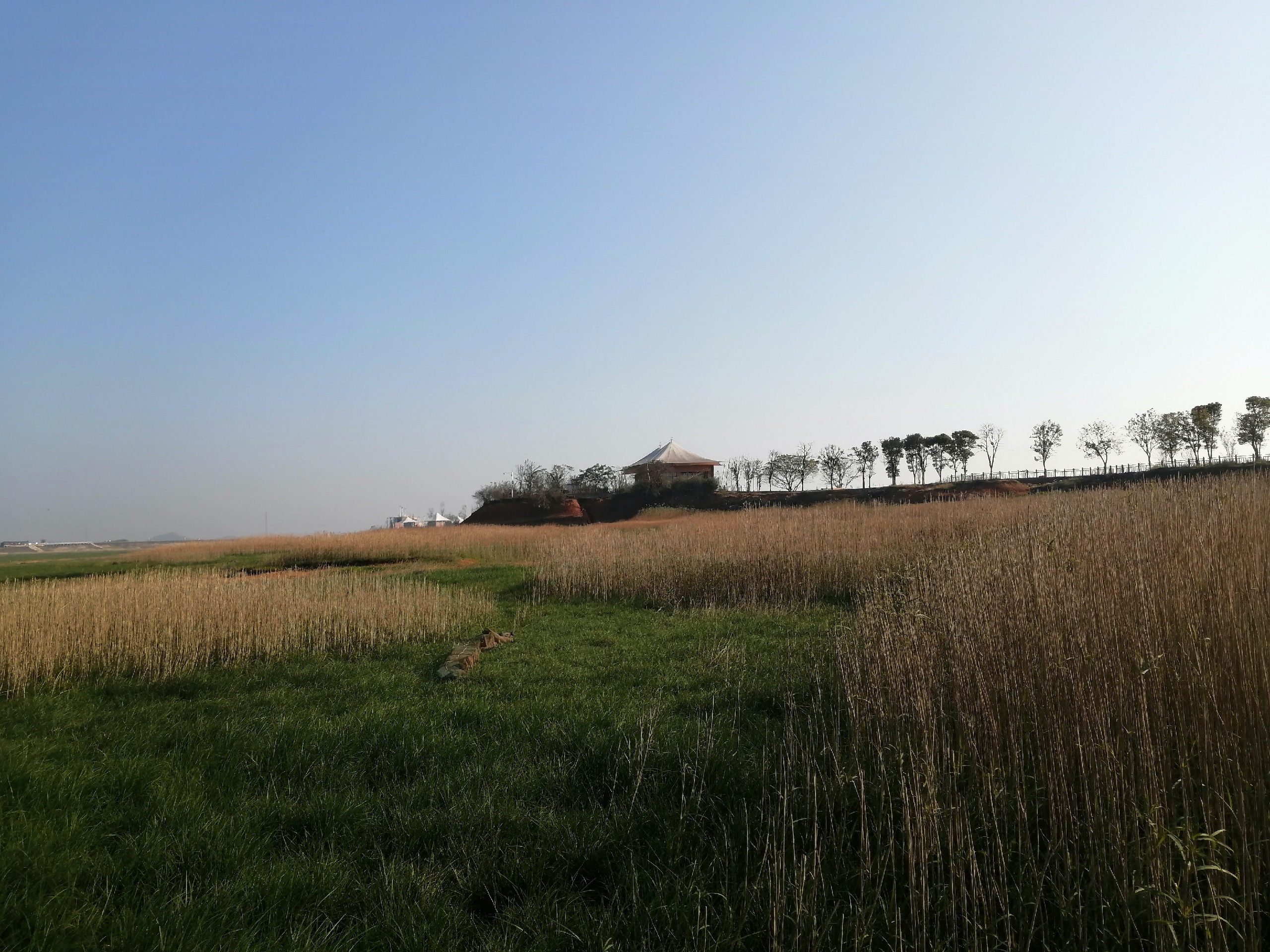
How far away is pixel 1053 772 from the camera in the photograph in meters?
3.54

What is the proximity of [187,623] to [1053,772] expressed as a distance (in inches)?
387

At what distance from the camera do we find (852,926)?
117 inches

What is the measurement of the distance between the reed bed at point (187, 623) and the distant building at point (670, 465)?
43.9m

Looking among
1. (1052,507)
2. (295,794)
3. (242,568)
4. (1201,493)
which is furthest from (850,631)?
(242,568)

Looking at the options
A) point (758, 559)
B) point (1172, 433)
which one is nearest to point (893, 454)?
point (1172, 433)

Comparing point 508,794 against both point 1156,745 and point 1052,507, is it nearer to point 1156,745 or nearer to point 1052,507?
point 1156,745

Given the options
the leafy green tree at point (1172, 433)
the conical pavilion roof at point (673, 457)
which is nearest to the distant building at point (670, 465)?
the conical pavilion roof at point (673, 457)

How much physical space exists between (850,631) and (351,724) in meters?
5.58

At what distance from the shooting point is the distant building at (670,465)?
5684cm

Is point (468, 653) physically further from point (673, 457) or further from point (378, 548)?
point (673, 457)

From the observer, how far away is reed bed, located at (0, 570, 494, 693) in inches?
Result: 322

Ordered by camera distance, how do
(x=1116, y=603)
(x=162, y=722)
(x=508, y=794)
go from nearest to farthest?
1. (x=508, y=794)
2. (x=1116, y=603)
3. (x=162, y=722)

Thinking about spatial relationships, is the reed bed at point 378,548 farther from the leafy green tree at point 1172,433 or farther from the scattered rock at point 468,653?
the leafy green tree at point 1172,433

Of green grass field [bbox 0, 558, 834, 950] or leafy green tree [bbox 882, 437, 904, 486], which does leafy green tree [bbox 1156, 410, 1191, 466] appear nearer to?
leafy green tree [bbox 882, 437, 904, 486]
